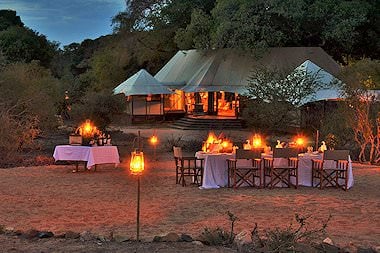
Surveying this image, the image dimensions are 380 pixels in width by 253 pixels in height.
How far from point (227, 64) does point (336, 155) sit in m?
23.4

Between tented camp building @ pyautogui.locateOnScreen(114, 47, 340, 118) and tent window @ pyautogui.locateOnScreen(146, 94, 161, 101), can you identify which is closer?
tented camp building @ pyautogui.locateOnScreen(114, 47, 340, 118)

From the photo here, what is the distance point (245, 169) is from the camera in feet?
42.5

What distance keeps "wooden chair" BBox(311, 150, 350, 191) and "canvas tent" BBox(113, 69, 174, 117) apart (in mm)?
22033

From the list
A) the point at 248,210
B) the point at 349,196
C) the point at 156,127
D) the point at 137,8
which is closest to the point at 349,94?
the point at 349,196

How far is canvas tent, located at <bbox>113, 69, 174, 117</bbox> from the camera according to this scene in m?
34.7

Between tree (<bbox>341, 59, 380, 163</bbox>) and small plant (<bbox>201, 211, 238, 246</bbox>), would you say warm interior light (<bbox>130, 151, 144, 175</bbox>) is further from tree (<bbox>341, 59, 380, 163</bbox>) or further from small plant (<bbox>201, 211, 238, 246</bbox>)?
tree (<bbox>341, 59, 380, 163</bbox>)

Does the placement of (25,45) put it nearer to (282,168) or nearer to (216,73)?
(216,73)

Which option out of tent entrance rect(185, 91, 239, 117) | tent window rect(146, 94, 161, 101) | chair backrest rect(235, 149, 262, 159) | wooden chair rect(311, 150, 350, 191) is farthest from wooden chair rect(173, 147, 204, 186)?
tent window rect(146, 94, 161, 101)

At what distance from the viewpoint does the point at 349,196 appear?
476 inches

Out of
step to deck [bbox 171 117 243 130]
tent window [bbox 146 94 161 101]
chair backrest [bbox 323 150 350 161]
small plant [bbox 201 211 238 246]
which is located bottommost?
small plant [bbox 201 211 238 246]

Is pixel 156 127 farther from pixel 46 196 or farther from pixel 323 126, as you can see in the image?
pixel 46 196

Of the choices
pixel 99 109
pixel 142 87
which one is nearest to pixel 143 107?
pixel 142 87

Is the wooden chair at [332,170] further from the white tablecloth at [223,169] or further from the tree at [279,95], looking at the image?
the tree at [279,95]

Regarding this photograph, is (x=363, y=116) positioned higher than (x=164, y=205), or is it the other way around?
(x=363, y=116)
